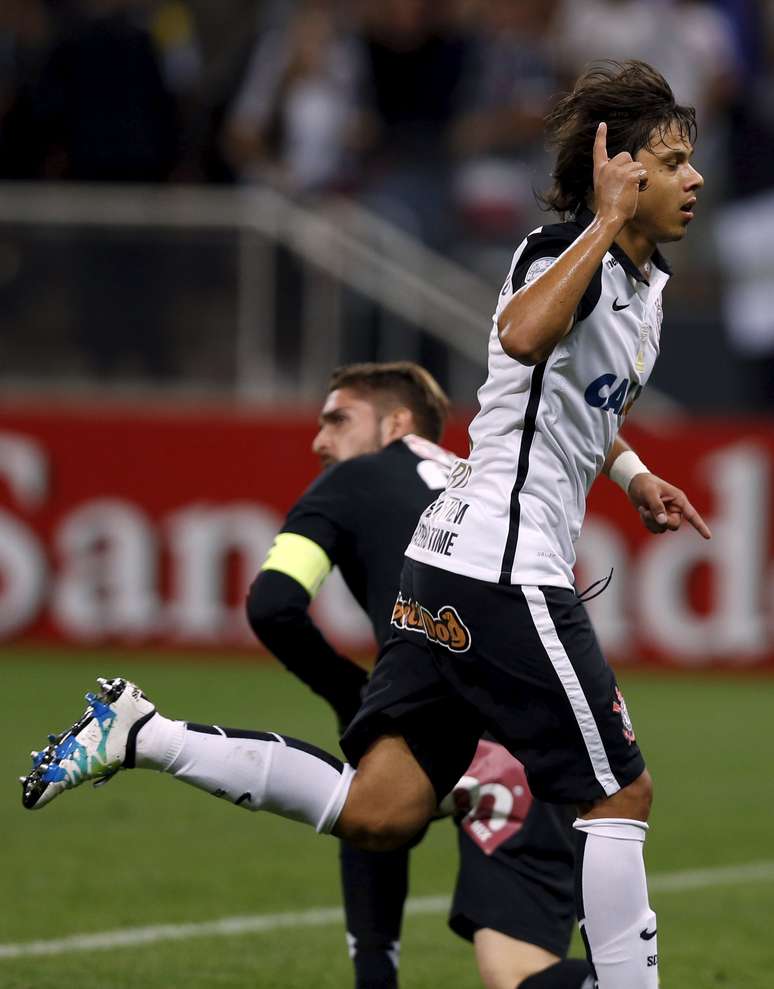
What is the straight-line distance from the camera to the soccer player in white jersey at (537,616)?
167 inches

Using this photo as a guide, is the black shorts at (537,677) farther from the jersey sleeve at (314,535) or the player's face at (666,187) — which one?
the player's face at (666,187)

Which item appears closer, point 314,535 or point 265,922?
point 314,535

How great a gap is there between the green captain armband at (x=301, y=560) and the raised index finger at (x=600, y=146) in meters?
1.41

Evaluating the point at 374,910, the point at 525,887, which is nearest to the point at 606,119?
the point at 525,887

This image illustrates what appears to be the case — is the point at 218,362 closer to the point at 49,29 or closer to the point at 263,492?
the point at 263,492

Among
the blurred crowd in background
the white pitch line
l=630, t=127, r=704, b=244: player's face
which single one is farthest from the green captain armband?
the blurred crowd in background

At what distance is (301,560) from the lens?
16.7 ft

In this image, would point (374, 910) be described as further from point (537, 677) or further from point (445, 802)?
point (537, 677)

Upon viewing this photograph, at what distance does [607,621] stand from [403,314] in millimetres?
2492

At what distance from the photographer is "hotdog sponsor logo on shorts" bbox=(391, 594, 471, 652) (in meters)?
4.35

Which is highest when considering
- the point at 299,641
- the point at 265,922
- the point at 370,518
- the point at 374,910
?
the point at 370,518

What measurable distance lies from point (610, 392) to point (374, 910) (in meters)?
1.67

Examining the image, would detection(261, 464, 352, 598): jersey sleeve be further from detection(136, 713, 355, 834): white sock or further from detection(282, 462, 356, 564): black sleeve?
detection(136, 713, 355, 834): white sock

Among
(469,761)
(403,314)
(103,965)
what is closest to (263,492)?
(403,314)
